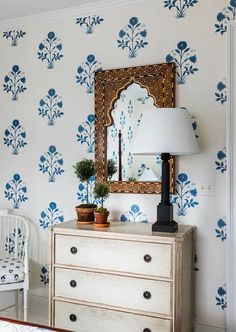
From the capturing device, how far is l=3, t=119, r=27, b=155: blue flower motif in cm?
327

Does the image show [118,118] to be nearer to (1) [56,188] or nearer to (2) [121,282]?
(1) [56,188]

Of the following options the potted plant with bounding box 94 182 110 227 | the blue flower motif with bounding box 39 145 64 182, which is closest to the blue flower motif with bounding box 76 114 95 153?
the blue flower motif with bounding box 39 145 64 182

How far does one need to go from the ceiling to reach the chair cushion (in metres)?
2.02

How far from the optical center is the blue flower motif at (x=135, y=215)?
2.79 meters

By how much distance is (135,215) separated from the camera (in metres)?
2.82

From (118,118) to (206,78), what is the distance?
710mm

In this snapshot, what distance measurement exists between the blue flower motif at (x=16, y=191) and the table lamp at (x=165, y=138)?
52.8 inches

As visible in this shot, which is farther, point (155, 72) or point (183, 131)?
point (155, 72)

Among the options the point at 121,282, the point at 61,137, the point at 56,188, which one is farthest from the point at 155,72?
the point at 121,282

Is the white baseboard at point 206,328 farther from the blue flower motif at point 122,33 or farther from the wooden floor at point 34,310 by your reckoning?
the blue flower motif at point 122,33

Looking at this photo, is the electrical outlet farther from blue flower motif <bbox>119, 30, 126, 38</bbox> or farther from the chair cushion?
the chair cushion

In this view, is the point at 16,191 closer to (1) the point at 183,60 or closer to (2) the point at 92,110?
(2) the point at 92,110

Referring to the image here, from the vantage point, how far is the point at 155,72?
2717 millimetres

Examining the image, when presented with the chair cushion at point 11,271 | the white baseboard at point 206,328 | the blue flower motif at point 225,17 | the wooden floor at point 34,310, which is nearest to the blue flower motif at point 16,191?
the chair cushion at point 11,271
